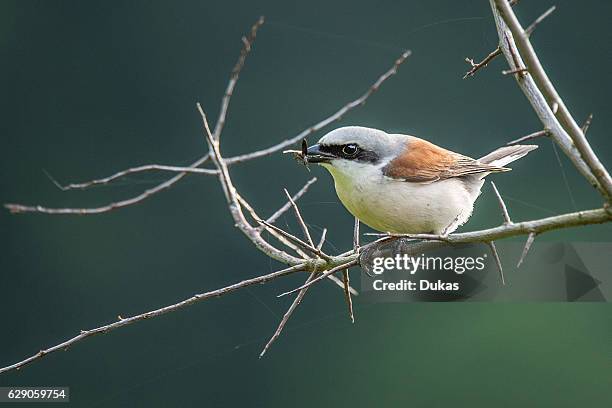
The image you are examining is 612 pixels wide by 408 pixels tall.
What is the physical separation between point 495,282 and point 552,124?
2.56 ft

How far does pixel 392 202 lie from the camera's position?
6.45 ft

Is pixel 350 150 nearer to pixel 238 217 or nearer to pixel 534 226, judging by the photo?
pixel 238 217

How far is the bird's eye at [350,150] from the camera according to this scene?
1.95 metres

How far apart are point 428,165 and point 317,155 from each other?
0.36 metres

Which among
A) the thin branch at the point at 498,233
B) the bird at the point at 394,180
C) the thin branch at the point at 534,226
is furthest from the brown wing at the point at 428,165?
the thin branch at the point at 534,226

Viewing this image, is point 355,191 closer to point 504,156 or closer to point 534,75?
point 504,156

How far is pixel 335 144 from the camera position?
6.35 feet

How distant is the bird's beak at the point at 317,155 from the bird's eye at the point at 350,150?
0.04m

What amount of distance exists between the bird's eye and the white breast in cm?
2

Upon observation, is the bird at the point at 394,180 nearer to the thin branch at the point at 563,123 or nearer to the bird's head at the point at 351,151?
the bird's head at the point at 351,151

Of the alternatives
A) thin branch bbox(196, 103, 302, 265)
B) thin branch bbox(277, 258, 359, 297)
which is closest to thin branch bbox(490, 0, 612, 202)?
thin branch bbox(277, 258, 359, 297)

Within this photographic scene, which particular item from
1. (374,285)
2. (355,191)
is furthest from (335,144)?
(374,285)

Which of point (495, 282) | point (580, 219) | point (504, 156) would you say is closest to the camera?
point (580, 219)

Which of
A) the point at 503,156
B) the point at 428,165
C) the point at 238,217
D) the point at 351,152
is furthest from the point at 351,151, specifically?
the point at 503,156
